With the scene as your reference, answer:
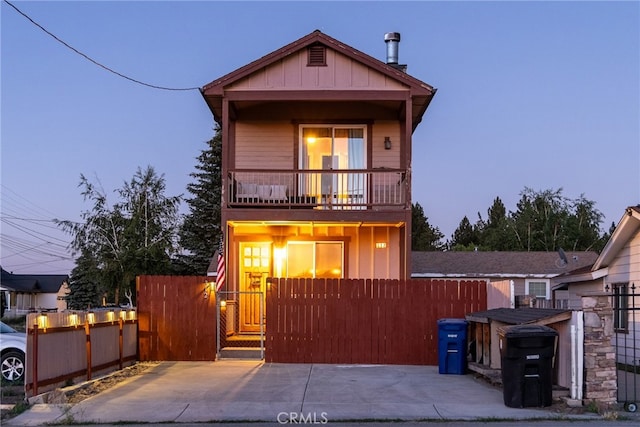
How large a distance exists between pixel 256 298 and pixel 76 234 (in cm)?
1541

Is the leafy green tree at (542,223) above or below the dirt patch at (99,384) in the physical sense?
above

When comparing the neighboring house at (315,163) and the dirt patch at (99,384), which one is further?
the neighboring house at (315,163)

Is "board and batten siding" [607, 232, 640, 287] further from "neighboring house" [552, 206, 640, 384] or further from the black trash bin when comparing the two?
the black trash bin

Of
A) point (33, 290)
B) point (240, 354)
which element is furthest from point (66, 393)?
point (33, 290)

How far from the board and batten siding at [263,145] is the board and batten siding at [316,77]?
1.80m

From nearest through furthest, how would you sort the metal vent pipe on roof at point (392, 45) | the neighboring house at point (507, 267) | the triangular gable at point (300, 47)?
the triangular gable at point (300, 47) → the metal vent pipe on roof at point (392, 45) → the neighboring house at point (507, 267)

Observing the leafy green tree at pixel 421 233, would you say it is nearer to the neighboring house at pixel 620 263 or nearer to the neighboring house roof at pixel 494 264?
the neighboring house roof at pixel 494 264

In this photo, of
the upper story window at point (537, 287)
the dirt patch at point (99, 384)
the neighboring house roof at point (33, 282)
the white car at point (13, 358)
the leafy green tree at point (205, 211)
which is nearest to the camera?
the dirt patch at point (99, 384)

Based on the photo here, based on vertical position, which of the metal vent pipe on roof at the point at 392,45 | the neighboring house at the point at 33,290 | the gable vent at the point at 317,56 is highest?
the metal vent pipe on roof at the point at 392,45

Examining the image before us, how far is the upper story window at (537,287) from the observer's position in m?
29.5

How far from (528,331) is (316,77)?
381 inches

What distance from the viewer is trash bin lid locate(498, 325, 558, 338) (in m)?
11.4

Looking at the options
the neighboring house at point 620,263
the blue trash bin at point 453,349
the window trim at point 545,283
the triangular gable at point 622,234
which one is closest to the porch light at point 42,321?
the blue trash bin at point 453,349

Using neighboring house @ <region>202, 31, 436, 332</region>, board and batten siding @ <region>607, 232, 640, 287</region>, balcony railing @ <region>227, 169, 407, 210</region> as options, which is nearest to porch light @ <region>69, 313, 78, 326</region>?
neighboring house @ <region>202, 31, 436, 332</region>
